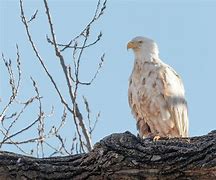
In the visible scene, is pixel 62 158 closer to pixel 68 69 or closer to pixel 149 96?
pixel 68 69

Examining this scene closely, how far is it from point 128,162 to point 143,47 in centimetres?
424

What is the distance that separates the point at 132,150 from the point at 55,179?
390 mm

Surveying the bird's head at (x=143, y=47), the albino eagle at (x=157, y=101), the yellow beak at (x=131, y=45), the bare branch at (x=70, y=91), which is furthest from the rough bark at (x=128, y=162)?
the yellow beak at (x=131, y=45)

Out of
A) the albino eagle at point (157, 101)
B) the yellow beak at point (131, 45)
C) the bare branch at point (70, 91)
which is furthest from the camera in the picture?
the yellow beak at point (131, 45)

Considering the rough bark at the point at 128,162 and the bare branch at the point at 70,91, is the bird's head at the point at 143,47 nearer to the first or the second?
the bare branch at the point at 70,91

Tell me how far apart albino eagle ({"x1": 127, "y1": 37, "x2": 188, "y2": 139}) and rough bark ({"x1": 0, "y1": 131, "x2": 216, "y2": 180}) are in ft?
11.1

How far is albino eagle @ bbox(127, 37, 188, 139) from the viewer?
6.22m

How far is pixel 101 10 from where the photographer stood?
17.3 ft

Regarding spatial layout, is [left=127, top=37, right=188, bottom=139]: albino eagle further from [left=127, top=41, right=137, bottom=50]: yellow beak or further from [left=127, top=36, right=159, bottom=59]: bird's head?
[left=127, top=41, right=137, bottom=50]: yellow beak

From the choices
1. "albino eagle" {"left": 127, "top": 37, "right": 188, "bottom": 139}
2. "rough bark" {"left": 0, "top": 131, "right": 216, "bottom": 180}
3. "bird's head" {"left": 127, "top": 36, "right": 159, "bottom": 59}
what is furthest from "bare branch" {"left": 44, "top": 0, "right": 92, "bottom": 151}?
"bird's head" {"left": 127, "top": 36, "right": 159, "bottom": 59}

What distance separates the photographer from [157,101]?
20.6ft

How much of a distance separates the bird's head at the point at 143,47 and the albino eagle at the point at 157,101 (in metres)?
0.20

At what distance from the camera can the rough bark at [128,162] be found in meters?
2.56

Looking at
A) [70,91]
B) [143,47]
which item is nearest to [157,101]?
[143,47]
